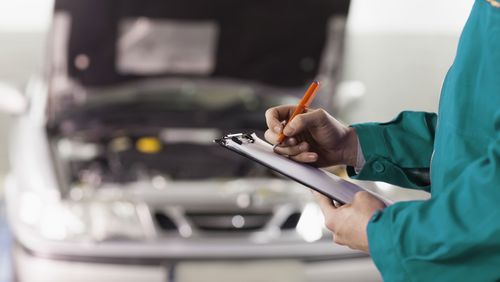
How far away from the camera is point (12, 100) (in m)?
3.01

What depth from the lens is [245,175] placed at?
9.80 ft

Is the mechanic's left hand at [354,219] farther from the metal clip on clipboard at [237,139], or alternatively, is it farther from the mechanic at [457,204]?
the metal clip on clipboard at [237,139]

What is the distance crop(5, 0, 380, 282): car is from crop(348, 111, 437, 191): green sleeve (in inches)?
46.2

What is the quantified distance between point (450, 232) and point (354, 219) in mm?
139

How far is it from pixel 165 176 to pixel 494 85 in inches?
79.9

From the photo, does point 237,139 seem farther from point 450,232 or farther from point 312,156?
point 450,232

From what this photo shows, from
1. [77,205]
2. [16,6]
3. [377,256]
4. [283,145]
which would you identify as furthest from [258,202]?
[16,6]

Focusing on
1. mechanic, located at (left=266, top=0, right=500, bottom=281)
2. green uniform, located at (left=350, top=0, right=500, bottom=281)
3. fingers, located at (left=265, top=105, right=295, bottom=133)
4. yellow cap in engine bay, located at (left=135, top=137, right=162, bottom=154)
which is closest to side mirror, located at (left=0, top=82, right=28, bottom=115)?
yellow cap in engine bay, located at (left=135, top=137, right=162, bottom=154)

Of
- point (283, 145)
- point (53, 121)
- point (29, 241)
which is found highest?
point (283, 145)

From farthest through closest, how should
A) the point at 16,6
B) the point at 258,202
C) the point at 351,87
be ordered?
1. the point at 16,6
2. the point at 351,87
3. the point at 258,202

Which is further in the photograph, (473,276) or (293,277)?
(293,277)

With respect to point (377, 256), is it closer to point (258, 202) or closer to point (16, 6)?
point (258, 202)

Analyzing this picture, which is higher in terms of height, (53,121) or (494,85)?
(494,85)

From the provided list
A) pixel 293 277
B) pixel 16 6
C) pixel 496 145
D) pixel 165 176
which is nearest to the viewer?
pixel 496 145
